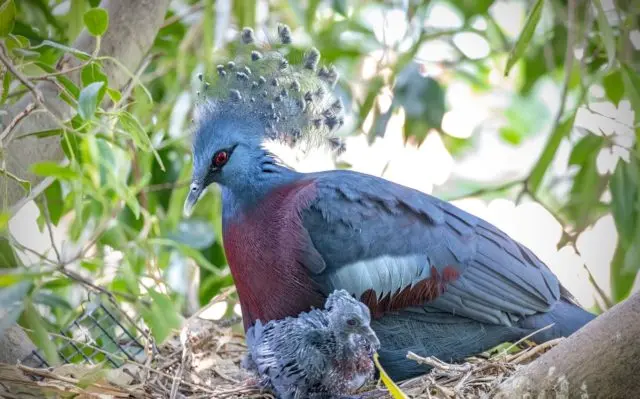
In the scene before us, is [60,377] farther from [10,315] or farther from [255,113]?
[255,113]

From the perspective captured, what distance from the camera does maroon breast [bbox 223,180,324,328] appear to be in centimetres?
254

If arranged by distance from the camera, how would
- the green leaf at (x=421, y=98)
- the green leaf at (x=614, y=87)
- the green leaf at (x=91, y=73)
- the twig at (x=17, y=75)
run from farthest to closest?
the green leaf at (x=421, y=98) < the green leaf at (x=614, y=87) < the green leaf at (x=91, y=73) < the twig at (x=17, y=75)

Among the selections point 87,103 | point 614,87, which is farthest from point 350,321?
point 614,87

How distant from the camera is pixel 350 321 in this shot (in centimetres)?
233

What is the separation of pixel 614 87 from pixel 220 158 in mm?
1458

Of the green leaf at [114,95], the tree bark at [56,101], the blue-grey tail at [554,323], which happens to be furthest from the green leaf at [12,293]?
the blue-grey tail at [554,323]

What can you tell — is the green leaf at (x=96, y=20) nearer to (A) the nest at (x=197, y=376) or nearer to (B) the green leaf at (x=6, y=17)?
(B) the green leaf at (x=6, y=17)

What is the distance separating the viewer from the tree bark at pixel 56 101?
91.7 inches

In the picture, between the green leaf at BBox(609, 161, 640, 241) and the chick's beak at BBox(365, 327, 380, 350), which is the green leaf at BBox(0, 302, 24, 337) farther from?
the green leaf at BBox(609, 161, 640, 241)

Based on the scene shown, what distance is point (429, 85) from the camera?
10.8ft

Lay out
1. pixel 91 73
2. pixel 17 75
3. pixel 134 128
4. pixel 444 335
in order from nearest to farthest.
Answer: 1. pixel 17 75
2. pixel 134 128
3. pixel 91 73
4. pixel 444 335

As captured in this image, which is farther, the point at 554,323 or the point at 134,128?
the point at 554,323

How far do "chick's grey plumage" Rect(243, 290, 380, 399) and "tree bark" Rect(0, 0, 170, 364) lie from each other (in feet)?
2.32

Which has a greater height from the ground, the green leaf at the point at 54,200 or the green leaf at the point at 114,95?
the green leaf at the point at 114,95
